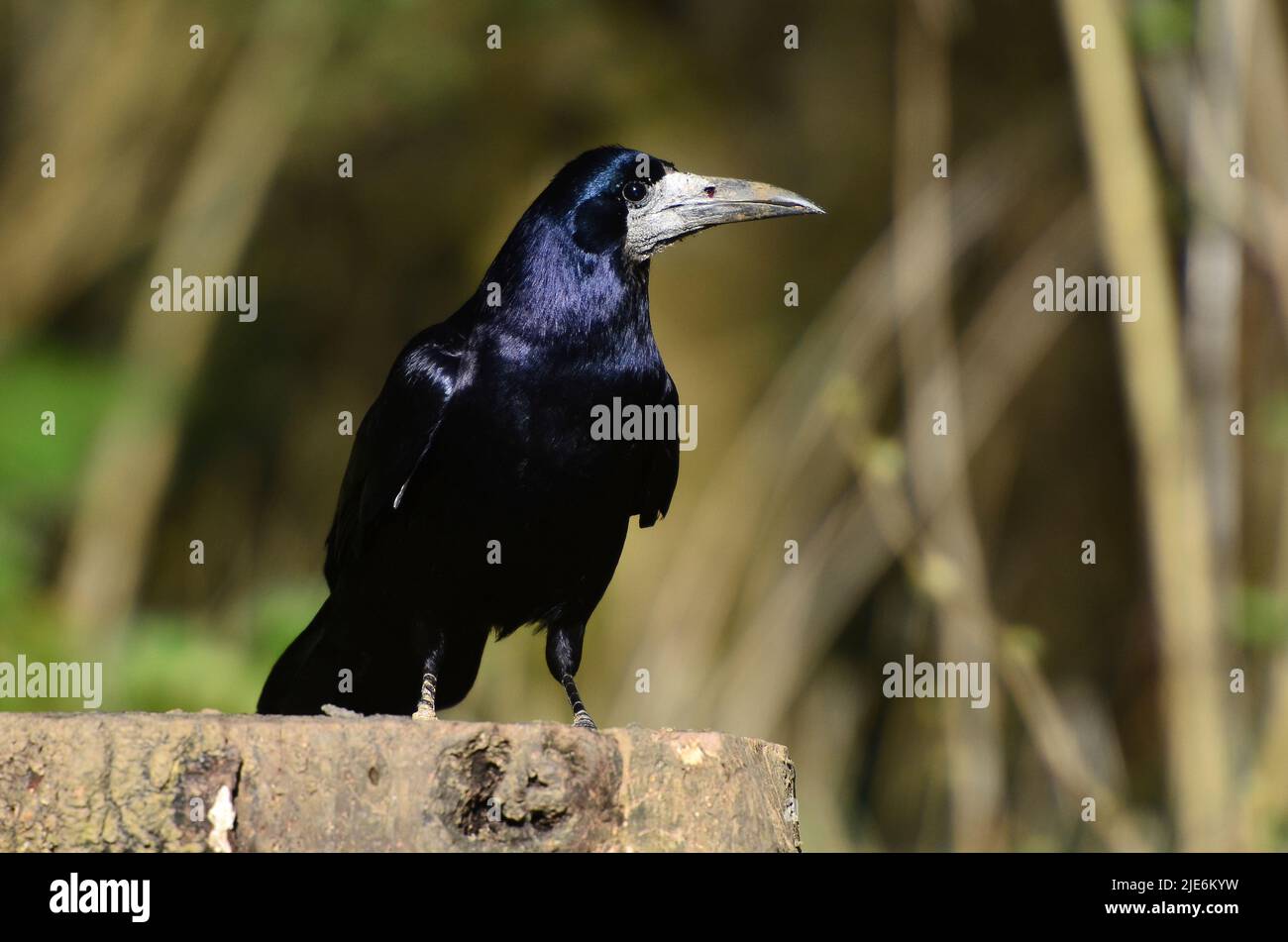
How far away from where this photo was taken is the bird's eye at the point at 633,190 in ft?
13.8

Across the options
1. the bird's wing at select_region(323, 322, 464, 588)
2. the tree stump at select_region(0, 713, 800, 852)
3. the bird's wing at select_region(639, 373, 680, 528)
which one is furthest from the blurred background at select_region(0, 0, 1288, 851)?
the tree stump at select_region(0, 713, 800, 852)

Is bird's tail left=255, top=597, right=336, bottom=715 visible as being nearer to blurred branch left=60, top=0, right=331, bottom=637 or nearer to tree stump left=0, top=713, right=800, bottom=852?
tree stump left=0, top=713, right=800, bottom=852

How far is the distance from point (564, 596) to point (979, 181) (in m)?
3.22

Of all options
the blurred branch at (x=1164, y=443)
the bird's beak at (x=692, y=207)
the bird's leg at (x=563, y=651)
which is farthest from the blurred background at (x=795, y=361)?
the bird's leg at (x=563, y=651)

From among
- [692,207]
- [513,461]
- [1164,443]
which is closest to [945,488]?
[1164,443]

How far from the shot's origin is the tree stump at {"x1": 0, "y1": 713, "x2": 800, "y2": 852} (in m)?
2.75

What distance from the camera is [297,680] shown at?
4289mm

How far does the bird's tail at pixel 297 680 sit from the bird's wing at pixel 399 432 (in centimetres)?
19

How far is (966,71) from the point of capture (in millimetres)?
8344

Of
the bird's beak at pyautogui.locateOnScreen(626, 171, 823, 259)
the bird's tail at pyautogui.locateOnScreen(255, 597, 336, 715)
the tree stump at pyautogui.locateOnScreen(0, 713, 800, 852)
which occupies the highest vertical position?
the bird's beak at pyautogui.locateOnScreen(626, 171, 823, 259)

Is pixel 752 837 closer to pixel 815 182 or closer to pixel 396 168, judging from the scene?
pixel 815 182

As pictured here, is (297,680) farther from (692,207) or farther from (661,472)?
(692,207)

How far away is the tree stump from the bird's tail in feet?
4.57

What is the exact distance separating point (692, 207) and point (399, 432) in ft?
3.10
